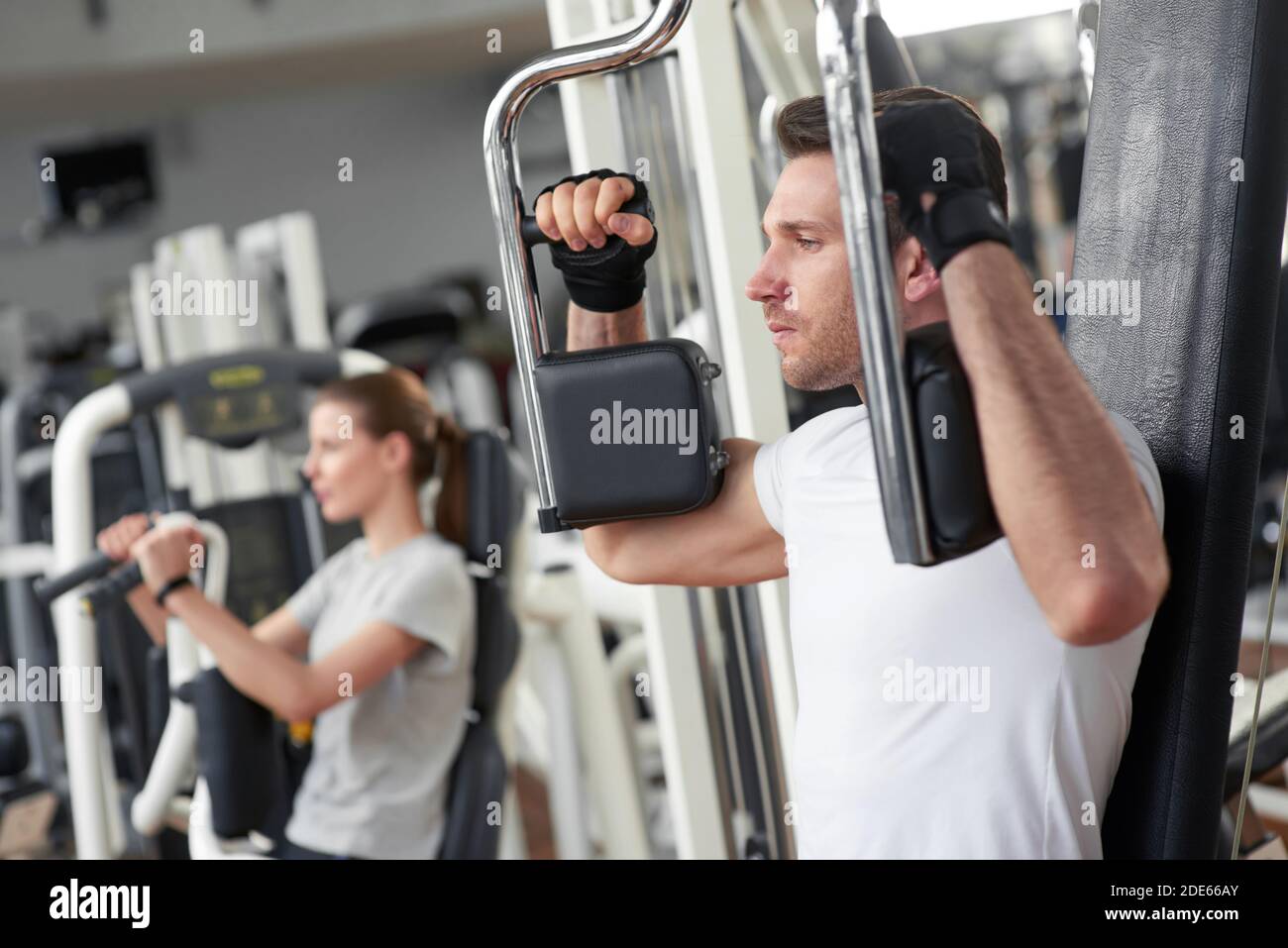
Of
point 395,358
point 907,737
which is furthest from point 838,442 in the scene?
point 395,358

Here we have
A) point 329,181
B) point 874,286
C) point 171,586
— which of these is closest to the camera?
point 874,286

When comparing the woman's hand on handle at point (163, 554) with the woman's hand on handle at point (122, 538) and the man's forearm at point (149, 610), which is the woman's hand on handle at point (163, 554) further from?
the man's forearm at point (149, 610)

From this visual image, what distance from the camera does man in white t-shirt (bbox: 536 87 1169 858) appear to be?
0.70m

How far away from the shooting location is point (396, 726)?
1897 millimetres

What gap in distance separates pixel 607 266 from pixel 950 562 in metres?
0.32

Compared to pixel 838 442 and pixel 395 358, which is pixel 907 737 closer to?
pixel 838 442

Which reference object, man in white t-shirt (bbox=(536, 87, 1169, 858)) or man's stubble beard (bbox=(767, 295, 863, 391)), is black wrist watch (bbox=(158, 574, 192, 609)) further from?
man's stubble beard (bbox=(767, 295, 863, 391))

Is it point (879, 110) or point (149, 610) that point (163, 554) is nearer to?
point (149, 610)

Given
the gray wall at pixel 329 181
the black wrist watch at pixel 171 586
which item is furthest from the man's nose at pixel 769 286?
the gray wall at pixel 329 181

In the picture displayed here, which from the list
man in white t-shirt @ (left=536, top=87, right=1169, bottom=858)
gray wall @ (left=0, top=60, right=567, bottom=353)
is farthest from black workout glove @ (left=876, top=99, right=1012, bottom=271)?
gray wall @ (left=0, top=60, right=567, bottom=353)

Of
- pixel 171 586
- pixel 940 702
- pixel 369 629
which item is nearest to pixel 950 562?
pixel 940 702

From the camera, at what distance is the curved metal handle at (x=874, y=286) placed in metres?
0.68
